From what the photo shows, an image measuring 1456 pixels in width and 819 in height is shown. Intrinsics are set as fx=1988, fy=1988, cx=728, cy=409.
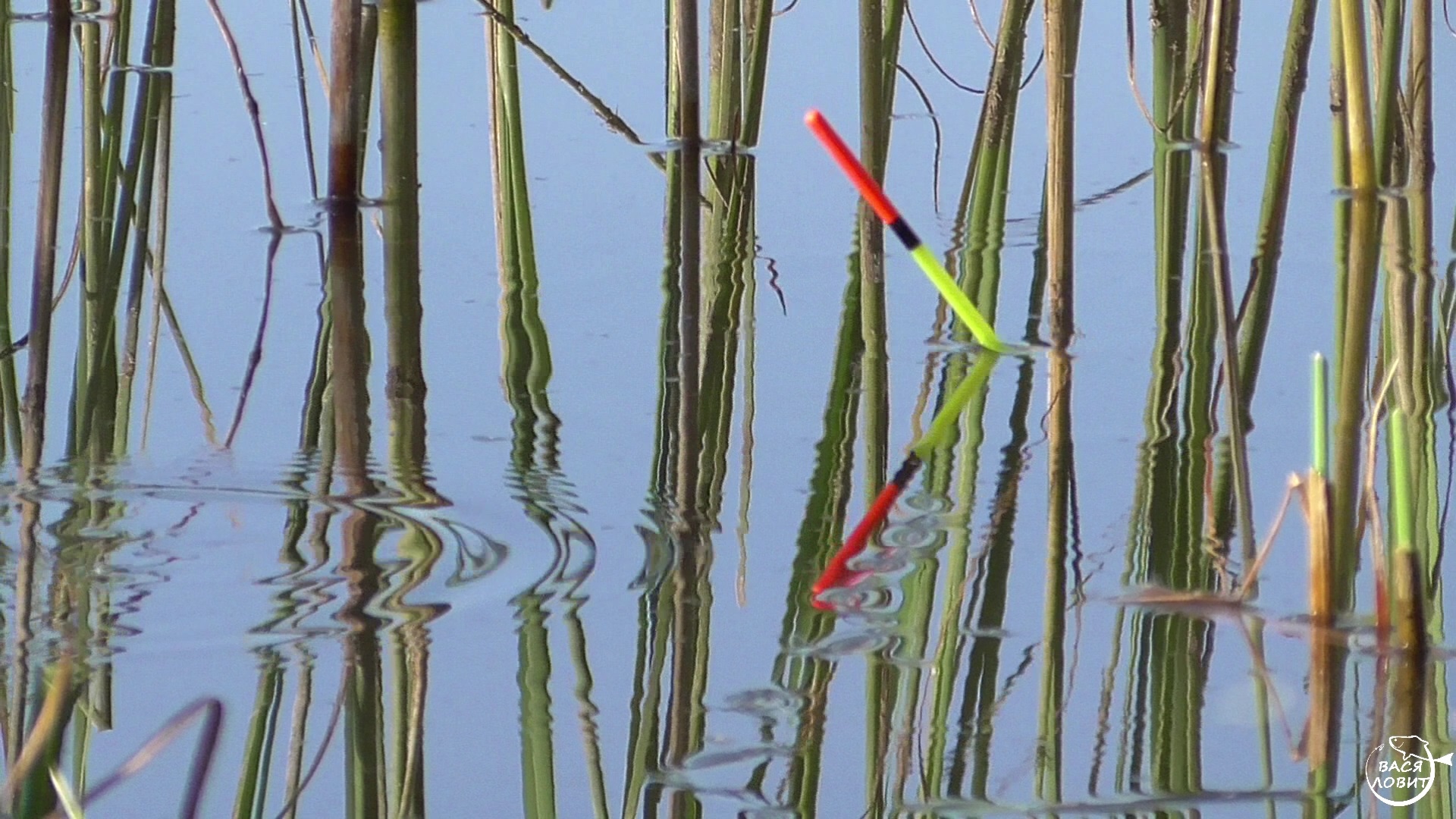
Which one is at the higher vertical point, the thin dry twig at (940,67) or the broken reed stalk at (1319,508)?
the thin dry twig at (940,67)

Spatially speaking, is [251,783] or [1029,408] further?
[1029,408]

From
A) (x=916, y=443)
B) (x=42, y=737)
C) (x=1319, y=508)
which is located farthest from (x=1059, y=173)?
(x=42, y=737)

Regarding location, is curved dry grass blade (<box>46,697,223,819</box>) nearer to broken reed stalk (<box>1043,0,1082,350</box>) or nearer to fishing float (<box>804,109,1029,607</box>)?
fishing float (<box>804,109,1029,607</box>)

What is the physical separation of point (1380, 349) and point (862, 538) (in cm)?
52

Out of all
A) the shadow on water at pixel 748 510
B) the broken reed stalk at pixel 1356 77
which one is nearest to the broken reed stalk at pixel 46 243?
the shadow on water at pixel 748 510

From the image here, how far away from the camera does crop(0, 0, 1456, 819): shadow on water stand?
867mm

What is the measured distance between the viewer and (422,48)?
236cm

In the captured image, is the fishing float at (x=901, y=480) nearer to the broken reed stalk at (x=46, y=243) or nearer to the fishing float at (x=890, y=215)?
the fishing float at (x=890, y=215)

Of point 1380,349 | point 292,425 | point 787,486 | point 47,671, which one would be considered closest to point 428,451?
point 292,425

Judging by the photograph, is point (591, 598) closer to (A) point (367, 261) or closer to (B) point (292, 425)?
(B) point (292, 425)

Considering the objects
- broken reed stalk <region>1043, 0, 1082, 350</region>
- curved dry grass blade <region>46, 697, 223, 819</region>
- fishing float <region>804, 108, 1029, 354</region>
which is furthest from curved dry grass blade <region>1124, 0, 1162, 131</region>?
curved dry grass blade <region>46, 697, 223, 819</region>

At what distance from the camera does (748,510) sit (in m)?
1.15

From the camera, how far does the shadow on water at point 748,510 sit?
87 cm

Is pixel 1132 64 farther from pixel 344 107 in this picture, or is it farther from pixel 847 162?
pixel 847 162
